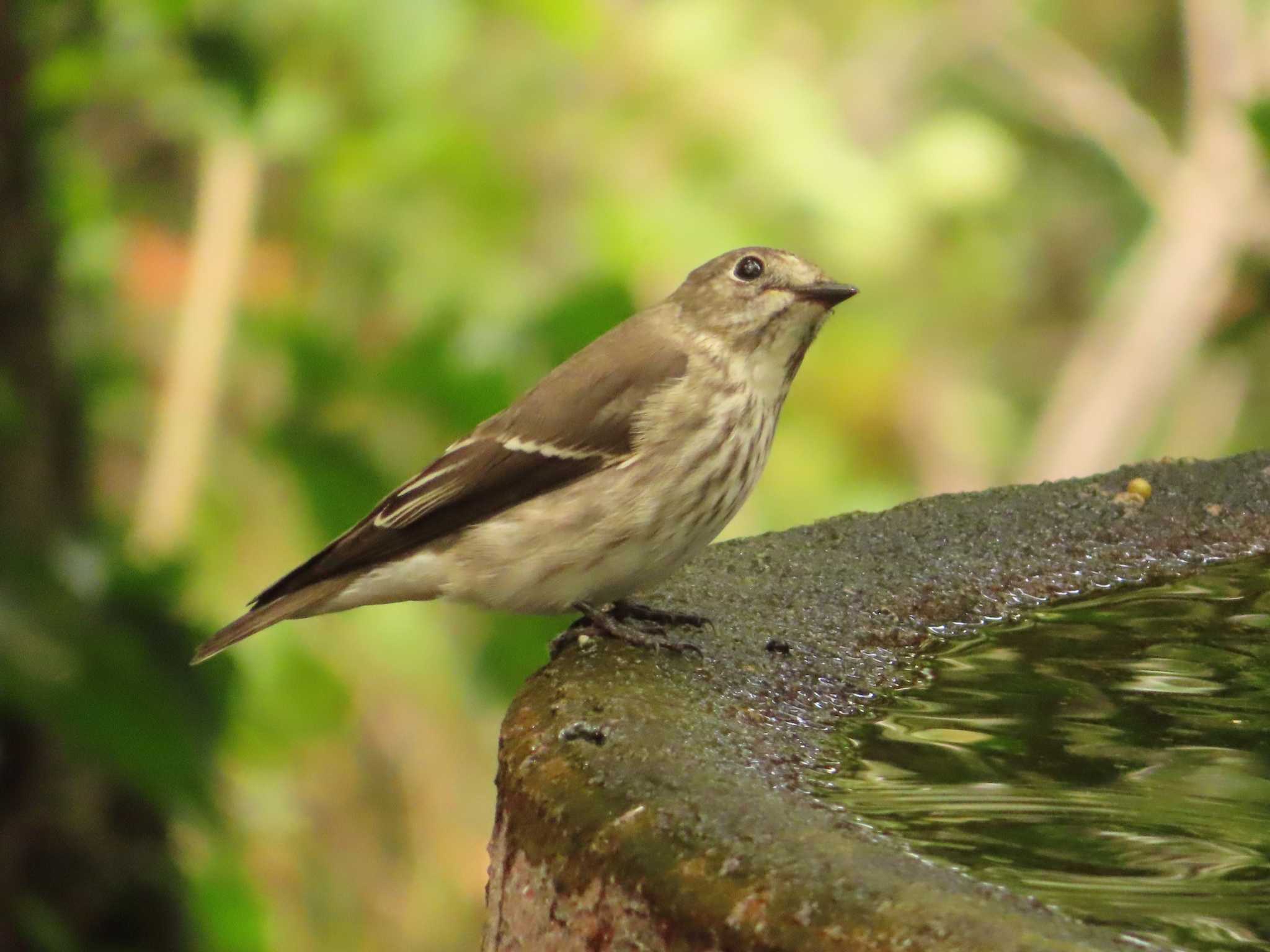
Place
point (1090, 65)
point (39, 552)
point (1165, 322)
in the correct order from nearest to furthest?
point (39, 552), point (1165, 322), point (1090, 65)

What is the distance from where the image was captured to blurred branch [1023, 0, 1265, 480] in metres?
6.03

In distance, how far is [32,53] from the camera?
3.04 meters

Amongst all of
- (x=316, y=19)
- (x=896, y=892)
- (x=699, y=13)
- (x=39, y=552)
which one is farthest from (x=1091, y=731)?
(x=699, y=13)

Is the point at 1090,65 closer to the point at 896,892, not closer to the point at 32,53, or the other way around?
the point at 32,53

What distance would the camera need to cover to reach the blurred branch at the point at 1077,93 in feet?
20.8

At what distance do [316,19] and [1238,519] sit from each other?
7.35 feet

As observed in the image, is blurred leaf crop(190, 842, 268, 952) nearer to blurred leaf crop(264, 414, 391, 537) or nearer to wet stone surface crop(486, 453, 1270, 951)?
blurred leaf crop(264, 414, 391, 537)

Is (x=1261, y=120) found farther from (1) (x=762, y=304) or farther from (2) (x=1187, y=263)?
(2) (x=1187, y=263)

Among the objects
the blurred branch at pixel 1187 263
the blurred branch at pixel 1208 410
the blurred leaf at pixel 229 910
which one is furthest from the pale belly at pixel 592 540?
the blurred branch at pixel 1208 410

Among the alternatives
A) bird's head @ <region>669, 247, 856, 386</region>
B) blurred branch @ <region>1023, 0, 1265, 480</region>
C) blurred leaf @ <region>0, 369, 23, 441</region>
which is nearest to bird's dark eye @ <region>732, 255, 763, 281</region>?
bird's head @ <region>669, 247, 856, 386</region>

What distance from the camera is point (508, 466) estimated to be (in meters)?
2.63

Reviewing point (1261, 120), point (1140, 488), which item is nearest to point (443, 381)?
point (1140, 488)

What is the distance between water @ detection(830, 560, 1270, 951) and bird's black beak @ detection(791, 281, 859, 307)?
0.65 meters

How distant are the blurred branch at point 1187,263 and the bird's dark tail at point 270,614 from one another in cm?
408
